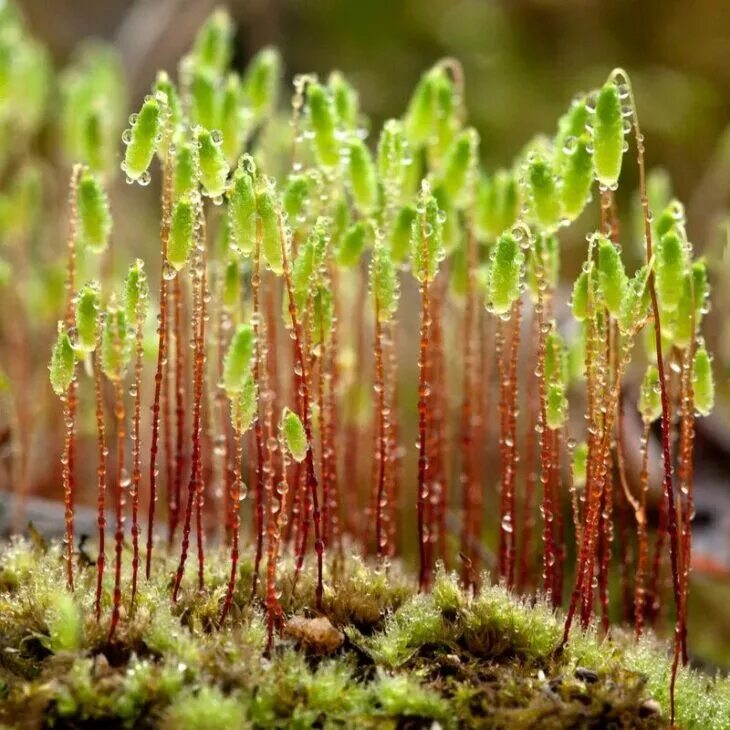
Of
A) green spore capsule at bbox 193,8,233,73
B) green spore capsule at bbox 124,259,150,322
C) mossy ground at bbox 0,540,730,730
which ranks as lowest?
mossy ground at bbox 0,540,730,730

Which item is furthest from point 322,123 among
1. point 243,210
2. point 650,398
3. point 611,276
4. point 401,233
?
point 650,398

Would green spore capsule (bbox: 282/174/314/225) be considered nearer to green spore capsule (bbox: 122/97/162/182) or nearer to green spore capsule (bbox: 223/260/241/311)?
green spore capsule (bbox: 223/260/241/311)

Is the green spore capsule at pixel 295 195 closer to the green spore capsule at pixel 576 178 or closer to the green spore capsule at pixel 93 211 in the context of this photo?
the green spore capsule at pixel 93 211

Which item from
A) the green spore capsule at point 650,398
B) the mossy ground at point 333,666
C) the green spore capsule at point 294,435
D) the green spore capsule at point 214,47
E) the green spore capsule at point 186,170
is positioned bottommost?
the mossy ground at point 333,666

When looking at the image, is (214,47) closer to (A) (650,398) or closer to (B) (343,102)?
(B) (343,102)

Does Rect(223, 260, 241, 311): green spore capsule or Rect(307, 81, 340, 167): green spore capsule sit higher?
Rect(307, 81, 340, 167): green spore capsule

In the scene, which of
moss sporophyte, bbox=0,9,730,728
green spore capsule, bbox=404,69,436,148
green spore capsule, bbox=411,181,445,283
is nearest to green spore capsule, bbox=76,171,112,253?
moss sporophyte, bbox=0,9,730,728

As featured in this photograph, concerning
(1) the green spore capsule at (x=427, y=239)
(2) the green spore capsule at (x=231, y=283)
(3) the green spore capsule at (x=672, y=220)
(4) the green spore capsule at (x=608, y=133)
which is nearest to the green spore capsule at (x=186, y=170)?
(2) the green spore capsule at (x=231, y=283)
